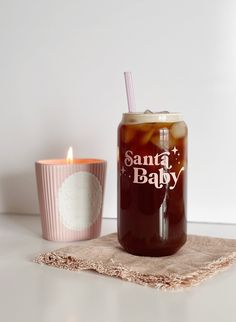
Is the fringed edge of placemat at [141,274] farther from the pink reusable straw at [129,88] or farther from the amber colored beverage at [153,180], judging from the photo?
the pink reusable straw at [129,88]

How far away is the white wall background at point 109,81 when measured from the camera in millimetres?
1001

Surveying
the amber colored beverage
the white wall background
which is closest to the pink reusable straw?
the amber colored beverage

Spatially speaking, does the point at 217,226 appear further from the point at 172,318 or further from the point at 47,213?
the point at 172,318

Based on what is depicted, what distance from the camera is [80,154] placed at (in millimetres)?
1093

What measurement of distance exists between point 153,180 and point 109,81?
38 cm

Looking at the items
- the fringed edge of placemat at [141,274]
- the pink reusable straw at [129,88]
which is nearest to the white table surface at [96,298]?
the fringed edge of placemat at [141,274]

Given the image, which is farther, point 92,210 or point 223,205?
point 223,205

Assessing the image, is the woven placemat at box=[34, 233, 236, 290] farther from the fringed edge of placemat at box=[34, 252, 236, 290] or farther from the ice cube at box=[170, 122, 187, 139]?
the ice cube at box=[170, 122, 187, 139]

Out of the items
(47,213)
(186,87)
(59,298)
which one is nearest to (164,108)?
(186,87)

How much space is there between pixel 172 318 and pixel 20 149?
0.69 metres

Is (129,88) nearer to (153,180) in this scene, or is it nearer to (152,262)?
(153,180)

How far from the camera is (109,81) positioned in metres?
1.05

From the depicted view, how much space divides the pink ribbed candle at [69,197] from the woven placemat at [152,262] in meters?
0.08

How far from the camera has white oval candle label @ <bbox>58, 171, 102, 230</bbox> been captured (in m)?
0.87
